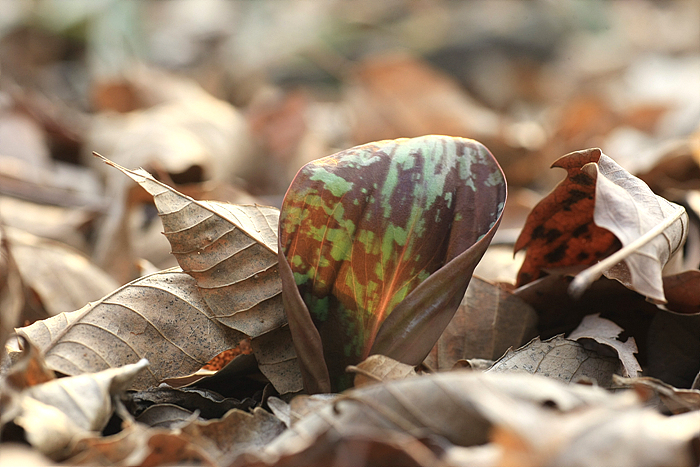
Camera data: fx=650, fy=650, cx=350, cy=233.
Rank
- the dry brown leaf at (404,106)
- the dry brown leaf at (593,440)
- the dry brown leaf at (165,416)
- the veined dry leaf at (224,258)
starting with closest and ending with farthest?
the dry brown leaf at (593,440) < the dry brown leaf at (165,416) < the veined dry leaf at (224,258) < the dry brown leaf at (404,106)

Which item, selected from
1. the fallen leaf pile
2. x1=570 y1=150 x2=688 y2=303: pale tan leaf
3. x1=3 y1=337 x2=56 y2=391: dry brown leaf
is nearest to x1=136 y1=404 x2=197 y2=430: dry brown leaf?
the fallen leaf pile

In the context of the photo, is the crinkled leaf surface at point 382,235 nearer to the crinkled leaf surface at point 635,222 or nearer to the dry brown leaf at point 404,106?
the crinkled leaf surface at point 635,222

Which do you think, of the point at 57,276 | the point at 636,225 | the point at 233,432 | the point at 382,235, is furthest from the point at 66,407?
the point at 57,276

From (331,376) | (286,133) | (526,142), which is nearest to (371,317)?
(331,376)

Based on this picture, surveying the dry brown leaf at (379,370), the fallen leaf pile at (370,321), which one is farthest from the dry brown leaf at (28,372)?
the dry brown leaf at (379,370)

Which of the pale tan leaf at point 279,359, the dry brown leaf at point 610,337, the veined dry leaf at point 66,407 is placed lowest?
the dry brown leaf at point 610,337

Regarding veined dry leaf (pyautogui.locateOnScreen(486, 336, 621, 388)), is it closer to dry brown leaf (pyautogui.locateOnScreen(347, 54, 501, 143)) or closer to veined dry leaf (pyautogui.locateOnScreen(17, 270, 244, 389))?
veined dry leaf (pyautogui.locateOnScreen(17, 270, 244, 389))
